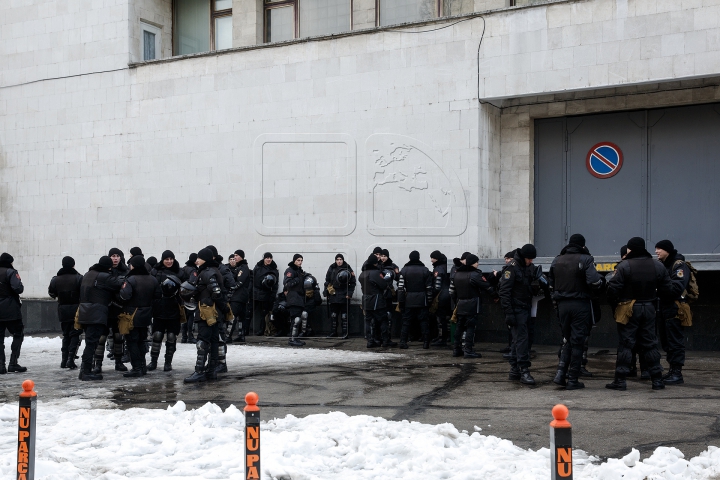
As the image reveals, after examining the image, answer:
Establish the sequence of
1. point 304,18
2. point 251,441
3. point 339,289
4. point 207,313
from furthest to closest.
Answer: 1. point 304,18
2. point 339,289
3. point 207,313
4. point 251,441

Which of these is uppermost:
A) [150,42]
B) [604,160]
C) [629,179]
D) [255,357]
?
[150,42]

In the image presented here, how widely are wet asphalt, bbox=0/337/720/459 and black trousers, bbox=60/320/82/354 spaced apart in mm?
459

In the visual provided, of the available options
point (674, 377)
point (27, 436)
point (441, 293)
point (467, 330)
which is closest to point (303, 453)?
point (27, 436)

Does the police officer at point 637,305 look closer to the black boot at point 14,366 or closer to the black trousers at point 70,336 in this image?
the black trousers at point 70,336

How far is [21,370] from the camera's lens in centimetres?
1288

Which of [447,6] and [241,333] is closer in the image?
[241,333]

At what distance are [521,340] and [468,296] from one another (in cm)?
310

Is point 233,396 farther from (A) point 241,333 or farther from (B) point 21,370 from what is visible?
(A) point 241,333

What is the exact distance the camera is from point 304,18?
806 inches

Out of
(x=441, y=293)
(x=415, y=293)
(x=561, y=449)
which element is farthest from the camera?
(x=441, y=293)

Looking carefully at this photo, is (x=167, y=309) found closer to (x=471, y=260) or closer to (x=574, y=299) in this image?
(x=471, y=260)

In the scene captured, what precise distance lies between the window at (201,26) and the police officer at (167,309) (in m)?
10.3

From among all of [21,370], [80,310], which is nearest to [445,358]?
[80,310]

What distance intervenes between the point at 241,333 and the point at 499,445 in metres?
11.2
